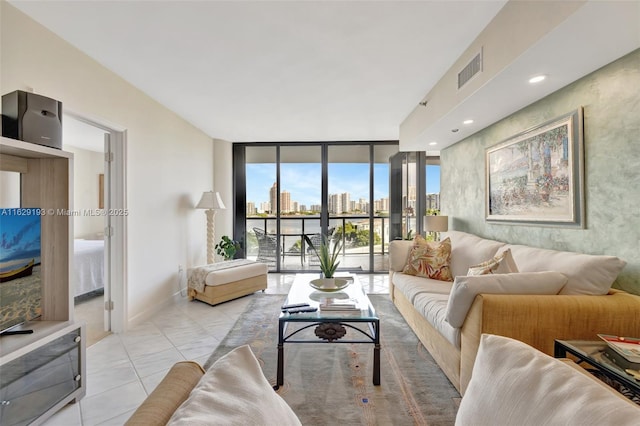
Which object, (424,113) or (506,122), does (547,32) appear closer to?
(506,122)

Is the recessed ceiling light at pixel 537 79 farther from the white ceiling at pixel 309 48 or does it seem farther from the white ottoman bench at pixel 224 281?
the white ottoman bench at pixel 224 281

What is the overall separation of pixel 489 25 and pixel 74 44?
10.0 feet

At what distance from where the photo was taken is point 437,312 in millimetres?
2115

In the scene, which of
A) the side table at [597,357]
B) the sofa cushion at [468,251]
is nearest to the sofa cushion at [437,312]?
the side table at [597,357]

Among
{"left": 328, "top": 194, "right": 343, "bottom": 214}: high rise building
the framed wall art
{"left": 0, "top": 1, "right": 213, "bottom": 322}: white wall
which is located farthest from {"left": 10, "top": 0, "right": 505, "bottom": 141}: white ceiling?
{"left": 328, "top": 194, "right": 343, "bottom": 214}: high rise building

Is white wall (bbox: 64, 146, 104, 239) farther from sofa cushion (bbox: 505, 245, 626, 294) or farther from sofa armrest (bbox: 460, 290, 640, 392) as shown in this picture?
sofa cushion (bbox: 505, 245, 626, 294)

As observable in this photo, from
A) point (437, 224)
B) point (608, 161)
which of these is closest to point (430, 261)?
point (437, 224)

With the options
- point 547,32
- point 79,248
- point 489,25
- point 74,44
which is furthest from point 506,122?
point 79,248

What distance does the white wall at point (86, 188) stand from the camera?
496 centimetres

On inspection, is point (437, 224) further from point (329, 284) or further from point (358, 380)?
point (358, 380)

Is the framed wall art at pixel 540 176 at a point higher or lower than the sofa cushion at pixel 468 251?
higher

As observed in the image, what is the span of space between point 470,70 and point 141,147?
10.6ft

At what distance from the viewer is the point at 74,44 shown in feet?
7.22

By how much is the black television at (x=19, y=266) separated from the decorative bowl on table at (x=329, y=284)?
1888 millimetres
